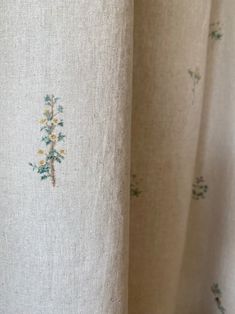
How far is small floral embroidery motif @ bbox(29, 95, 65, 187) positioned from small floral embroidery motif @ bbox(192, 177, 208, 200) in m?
0.34

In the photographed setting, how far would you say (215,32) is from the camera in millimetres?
524

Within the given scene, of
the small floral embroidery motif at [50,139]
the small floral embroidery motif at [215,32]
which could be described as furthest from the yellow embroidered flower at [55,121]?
the small floral embroidery motif at [215,32]

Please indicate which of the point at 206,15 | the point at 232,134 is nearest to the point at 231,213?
the point at 232,134

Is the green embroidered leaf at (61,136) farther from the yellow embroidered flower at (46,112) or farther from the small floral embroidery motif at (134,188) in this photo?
the small floral embroidery motif at (134,188)

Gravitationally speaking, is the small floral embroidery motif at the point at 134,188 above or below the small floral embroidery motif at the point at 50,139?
below

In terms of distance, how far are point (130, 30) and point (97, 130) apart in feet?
0.31

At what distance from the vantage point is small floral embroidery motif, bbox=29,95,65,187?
1.00 ft

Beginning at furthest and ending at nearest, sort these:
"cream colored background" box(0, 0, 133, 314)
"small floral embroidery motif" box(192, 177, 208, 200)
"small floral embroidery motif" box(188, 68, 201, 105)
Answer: "small floral embroidery motif" box(192, 177, 208, 200)
"small floral embroidery motif" box(188, 68, 201, 105)
"cream colored background" box(0, 0, 133, 314)

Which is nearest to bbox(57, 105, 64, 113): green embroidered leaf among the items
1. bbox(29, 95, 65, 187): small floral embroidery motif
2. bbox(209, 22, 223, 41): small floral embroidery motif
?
bbox(29, 95, 65, 187): small floral embroidery motif

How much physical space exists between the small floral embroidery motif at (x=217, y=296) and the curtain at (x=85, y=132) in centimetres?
27

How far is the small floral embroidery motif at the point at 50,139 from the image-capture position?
1.00ft

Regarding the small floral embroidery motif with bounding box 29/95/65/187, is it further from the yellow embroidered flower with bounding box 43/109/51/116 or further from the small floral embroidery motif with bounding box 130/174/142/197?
the small floral embroidery motif with bounding box 130/174/142/197

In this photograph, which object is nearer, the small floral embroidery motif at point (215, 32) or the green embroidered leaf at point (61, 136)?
the green embroidered leaf at point (61, 136)

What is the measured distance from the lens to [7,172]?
1.05 ft
